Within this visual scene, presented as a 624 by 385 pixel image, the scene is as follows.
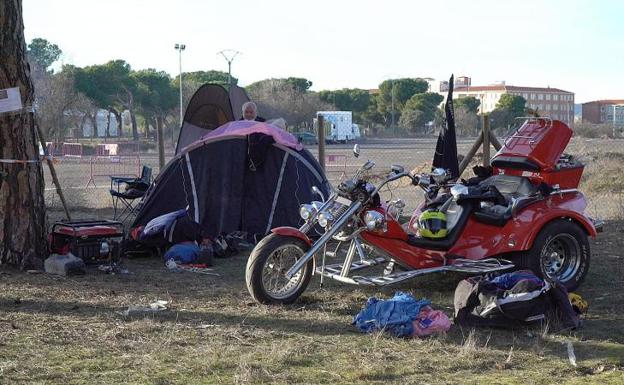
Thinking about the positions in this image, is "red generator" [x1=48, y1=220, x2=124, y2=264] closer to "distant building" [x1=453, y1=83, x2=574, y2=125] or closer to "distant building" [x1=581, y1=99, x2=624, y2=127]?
"distant building" [x1=453, y1=83, x2=574, y2=125]

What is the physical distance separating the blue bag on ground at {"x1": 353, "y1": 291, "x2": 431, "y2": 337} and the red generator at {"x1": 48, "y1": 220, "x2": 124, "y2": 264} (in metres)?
3.49

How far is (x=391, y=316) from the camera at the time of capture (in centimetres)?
575

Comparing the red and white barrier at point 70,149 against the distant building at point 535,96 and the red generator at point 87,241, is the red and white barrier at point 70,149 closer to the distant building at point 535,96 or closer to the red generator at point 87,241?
the red generator at point 87,241

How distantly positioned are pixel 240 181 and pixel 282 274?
3.77m

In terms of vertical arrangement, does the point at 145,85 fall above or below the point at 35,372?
above

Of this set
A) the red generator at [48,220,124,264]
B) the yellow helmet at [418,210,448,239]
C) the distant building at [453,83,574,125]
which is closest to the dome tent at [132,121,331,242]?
the red generator at [48,220,124,264]

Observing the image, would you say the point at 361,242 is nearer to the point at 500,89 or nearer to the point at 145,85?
the point at 145,85

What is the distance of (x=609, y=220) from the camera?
1161 cm

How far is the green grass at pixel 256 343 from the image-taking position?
4672mm

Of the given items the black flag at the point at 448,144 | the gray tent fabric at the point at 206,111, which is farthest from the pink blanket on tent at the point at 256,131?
the gray tent fabric at the point at 206,111

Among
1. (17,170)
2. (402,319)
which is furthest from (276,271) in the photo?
(17,170)

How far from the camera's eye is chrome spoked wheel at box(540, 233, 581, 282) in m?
7.27

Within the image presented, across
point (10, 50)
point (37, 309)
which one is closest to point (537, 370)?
point (37, 309)

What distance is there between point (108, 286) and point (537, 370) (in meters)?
4.19
